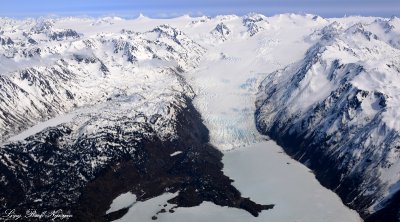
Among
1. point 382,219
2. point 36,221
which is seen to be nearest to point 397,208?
point 382,219

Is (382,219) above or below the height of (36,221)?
below

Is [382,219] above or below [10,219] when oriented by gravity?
below

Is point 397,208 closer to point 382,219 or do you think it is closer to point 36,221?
point 382,219

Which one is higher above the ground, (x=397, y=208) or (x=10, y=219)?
(x=10, y=219)

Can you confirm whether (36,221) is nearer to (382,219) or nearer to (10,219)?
(10,219)

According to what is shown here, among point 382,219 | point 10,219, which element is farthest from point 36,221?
point 382,219

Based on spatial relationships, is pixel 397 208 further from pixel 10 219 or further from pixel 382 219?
pixel 10 219
